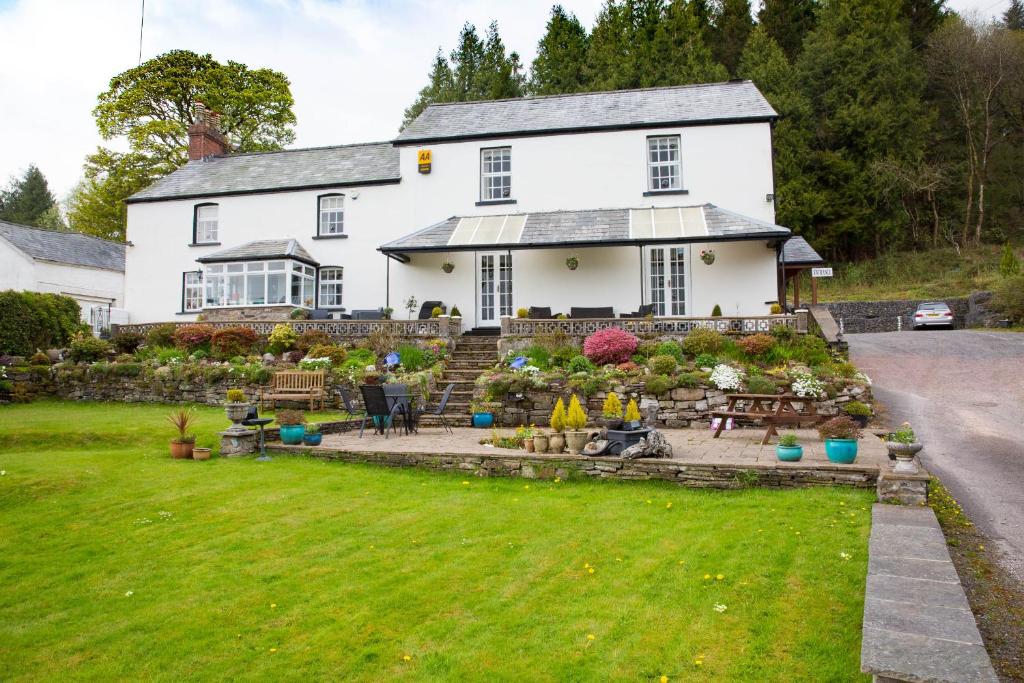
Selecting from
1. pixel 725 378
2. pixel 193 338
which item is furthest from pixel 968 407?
pixel 193 338

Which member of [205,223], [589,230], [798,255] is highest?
[205,223]

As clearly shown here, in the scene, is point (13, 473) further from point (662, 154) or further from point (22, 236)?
point (22, 236)

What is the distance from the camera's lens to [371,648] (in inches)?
175

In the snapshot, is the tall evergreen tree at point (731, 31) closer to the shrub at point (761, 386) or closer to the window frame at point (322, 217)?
the window frame at point (322, 217)

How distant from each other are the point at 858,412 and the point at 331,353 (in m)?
12.6

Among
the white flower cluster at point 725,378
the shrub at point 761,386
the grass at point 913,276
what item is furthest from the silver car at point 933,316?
the shrub at point 761,386

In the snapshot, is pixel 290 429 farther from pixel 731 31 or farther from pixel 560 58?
pixel 731 31

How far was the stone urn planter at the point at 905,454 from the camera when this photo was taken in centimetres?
677

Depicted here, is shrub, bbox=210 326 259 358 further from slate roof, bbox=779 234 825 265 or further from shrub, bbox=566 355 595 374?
slate roof, bbox=779 234 825 265

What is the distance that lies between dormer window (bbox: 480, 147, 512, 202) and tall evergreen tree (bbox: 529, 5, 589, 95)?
2075 cm

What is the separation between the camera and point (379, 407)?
11867 mm

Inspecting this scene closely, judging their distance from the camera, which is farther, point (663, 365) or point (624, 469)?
point (663, 365)

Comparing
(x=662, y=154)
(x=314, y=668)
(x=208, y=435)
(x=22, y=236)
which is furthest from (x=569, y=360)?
(x=22, y=236)

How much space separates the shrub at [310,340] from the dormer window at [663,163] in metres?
11.4
